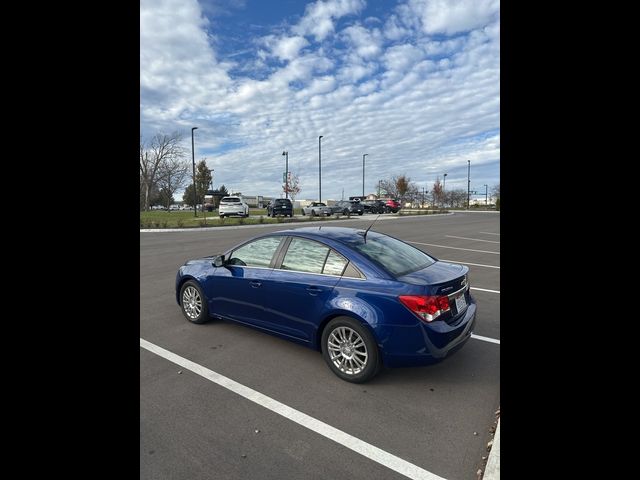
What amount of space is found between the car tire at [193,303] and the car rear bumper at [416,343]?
2.70 m

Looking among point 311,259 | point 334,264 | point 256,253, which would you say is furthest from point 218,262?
point 334,264

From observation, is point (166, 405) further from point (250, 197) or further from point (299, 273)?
point (250, 197)

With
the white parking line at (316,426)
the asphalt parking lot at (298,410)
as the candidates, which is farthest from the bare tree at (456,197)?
the white parking line at (316,426)

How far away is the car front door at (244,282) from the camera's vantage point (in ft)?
14.1

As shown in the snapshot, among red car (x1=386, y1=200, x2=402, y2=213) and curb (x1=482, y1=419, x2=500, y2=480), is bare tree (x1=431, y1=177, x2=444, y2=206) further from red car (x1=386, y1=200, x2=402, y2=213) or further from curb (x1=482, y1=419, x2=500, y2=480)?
curb (x1=482, y1=419, x2=500, y2=480)

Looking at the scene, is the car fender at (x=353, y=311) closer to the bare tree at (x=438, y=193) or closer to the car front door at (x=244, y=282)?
the car front door at (x=244, y=282)

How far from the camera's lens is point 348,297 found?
11.5ft

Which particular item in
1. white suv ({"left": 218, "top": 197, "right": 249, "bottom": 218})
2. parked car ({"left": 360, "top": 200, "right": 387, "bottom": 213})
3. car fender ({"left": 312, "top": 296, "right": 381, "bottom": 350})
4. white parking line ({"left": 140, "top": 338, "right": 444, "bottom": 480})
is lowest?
white parking line ({"left": 140, "top": 338, "right": 444, "bottom": 480})

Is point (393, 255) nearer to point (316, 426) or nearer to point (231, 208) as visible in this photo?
point (316, 426)

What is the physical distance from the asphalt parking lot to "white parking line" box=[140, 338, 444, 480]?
0.06ft

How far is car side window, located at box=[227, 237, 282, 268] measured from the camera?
4406 millimetres

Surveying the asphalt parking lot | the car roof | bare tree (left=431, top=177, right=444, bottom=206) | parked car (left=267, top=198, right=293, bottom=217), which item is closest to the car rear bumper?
the asphalt parking lot
